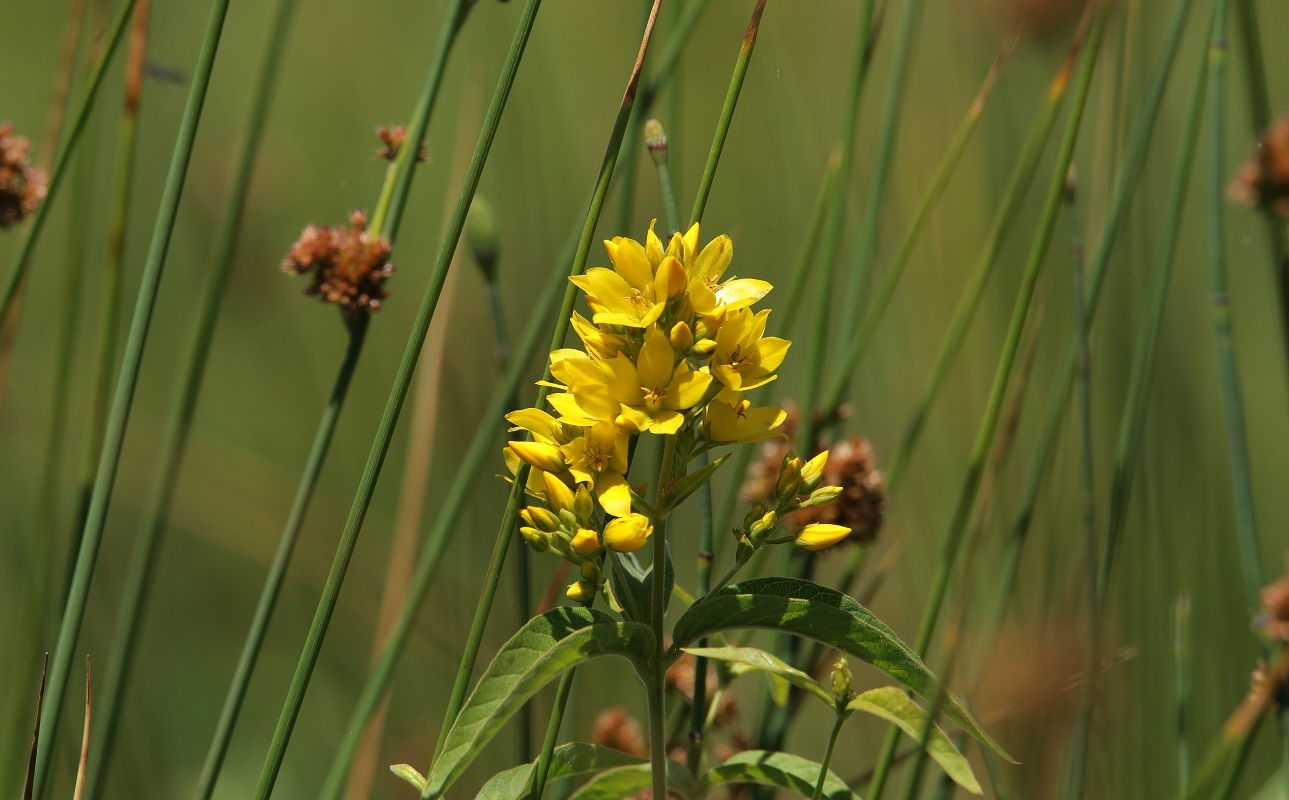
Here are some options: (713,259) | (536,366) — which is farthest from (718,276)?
(536,366)

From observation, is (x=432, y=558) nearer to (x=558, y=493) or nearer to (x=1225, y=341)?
(x=558, y=493)

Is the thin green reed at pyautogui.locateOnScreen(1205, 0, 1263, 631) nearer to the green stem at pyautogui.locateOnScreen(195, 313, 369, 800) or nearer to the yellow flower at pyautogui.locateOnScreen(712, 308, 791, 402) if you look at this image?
the yellow flower at pyautogui.locateOnScreen(712, 308, 791, 402)

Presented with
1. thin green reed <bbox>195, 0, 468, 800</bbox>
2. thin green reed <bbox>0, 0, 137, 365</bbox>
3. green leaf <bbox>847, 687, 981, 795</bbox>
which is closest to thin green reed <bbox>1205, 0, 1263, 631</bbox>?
green leaf <bbox>847, 687, 981, 795</bbox>

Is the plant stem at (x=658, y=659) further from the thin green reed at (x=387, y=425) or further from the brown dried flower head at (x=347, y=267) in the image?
the brown dried flower head at (x=347, y=267)

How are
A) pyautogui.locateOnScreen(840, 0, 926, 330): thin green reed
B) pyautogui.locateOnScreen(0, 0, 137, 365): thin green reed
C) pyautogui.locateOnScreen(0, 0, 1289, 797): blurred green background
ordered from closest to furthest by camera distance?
pyautogui.locateOnScreen(0, 0, 137, 365): thin green reed
pyautogui.locateOnScreen(840, 0, 926, 330): thin green reed
pyautogui.locateOnScreen(0, 0, 1289, 797): blurred green background

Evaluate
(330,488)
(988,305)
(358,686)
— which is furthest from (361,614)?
(988,305)
